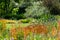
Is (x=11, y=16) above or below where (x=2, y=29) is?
below

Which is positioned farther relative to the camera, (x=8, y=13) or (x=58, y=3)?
(x=8, y=13)

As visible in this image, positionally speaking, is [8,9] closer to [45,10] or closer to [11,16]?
[11,16]

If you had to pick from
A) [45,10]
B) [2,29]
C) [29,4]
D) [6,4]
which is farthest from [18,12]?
[2,29]

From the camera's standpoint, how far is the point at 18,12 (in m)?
36.1

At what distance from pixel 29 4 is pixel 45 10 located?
18.5 feet

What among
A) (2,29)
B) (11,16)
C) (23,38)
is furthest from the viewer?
(11,16)

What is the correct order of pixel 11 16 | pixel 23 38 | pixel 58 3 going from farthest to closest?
pixel 11 16 → pixel 58 3 → pixel 23 38

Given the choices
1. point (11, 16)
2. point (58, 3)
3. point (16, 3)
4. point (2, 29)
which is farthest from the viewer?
point (16, 3)

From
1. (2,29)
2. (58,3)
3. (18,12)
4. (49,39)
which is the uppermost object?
(49,39)

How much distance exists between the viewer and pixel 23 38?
24.0 ft

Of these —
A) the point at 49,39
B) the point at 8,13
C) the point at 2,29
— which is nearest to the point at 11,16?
the point at 8,13

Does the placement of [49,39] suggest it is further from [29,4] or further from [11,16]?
[29,4]

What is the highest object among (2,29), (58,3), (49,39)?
(49,39)

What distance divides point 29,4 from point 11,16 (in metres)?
4.81
